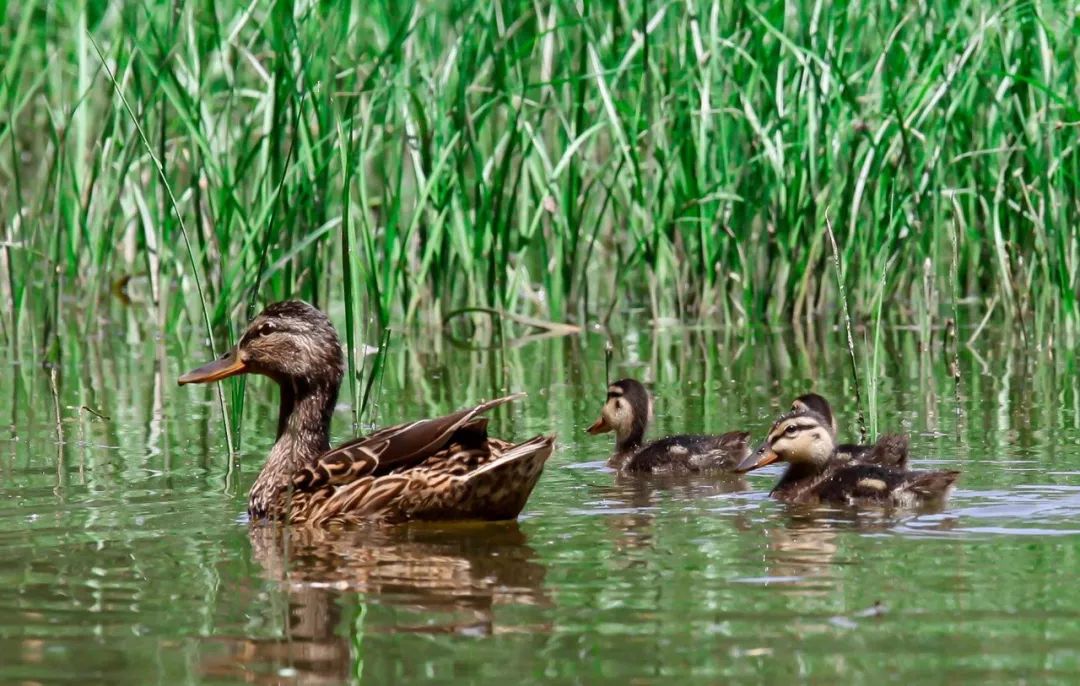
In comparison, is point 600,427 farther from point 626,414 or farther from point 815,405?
point 815,405

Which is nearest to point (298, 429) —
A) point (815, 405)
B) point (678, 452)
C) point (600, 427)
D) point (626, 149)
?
point (678, 452)

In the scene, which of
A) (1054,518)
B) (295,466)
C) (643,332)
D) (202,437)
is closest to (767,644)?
(1054,518)

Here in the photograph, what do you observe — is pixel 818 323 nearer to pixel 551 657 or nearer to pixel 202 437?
pixel 202 437

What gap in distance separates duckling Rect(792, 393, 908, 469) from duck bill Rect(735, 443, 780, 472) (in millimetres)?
204

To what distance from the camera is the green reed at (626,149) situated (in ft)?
30.7

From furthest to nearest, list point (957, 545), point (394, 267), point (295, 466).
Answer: point (394, 267)
point (295, 466)
point (957, 545)

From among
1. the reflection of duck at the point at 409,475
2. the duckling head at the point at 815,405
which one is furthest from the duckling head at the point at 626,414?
the reflection of duck at the point at 409,475

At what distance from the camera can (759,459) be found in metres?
7.04

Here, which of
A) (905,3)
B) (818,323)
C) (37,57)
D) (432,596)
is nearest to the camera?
(432,596)

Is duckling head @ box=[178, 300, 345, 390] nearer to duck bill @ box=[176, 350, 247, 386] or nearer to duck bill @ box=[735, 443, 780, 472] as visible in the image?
duck bill @ box=[176, 350, 247, 386]

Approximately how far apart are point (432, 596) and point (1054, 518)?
6.37 feet

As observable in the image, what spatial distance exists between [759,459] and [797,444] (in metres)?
0.21

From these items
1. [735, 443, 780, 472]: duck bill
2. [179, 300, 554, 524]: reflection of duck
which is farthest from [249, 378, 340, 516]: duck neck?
[735, 443, 780, 472]: duck bill

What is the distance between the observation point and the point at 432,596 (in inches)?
193
